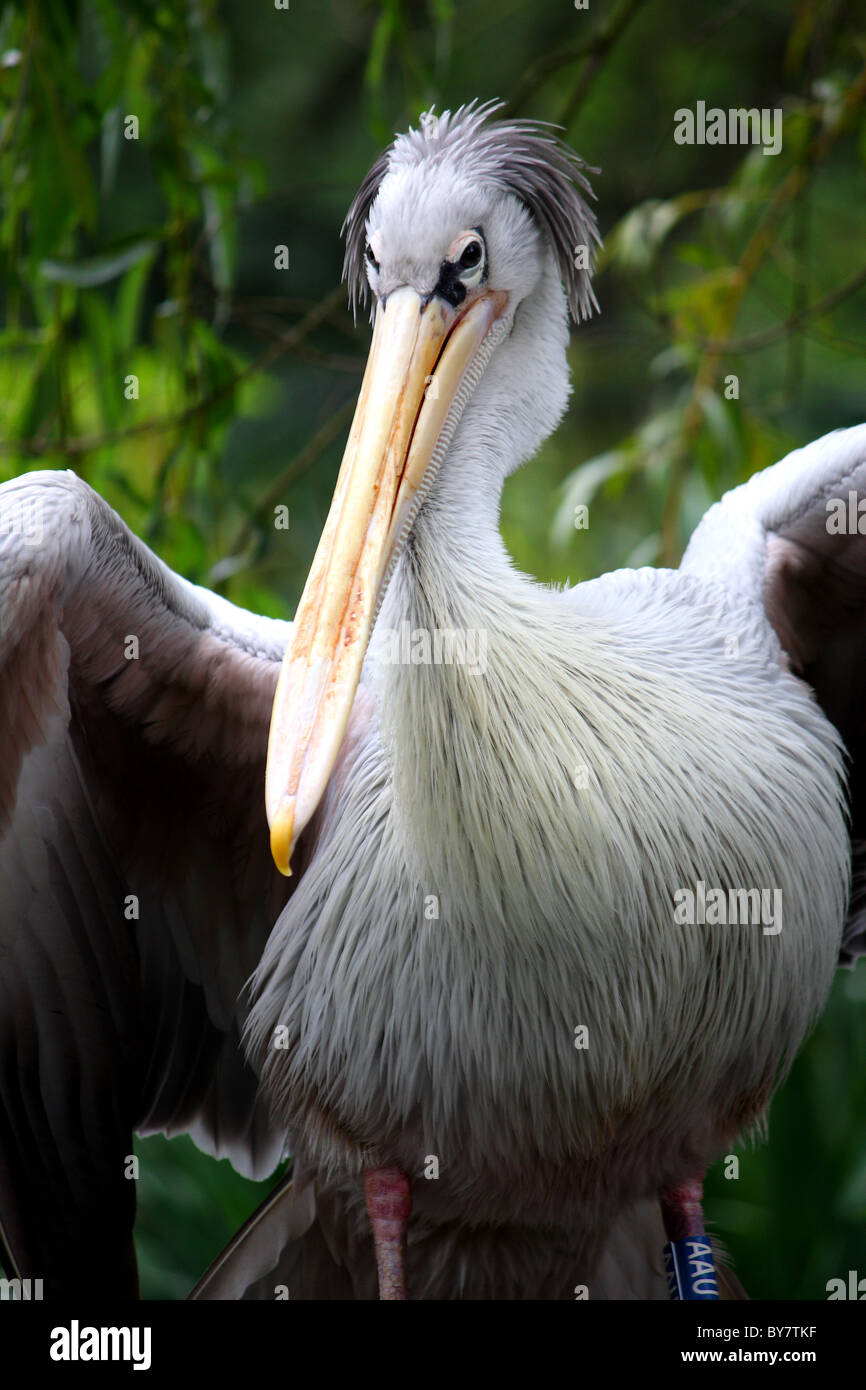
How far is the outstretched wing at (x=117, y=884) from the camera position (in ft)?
5.08

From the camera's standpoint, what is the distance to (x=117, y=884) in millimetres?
1711

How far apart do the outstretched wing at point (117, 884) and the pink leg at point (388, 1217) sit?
0.29 meters

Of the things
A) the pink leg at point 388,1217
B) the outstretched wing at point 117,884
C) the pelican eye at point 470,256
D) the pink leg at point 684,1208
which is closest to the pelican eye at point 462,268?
the pelican eye at point 470,256

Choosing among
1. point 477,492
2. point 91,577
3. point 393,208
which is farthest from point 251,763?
point 393,208

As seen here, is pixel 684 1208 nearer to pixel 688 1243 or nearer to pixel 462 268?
pixel 688 1243

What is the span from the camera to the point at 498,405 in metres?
1.52

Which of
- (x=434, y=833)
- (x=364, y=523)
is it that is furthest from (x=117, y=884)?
(x=364, y=523)

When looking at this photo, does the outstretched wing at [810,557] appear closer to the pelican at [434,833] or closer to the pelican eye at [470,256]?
the pelican at [434,833]

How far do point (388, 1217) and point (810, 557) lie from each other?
852 mm

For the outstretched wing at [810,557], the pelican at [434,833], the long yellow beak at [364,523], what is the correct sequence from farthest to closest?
1. the outstretched wing at [810,557]
2. the pelican at [434,833]
3. the long yellow beak at [364,523]

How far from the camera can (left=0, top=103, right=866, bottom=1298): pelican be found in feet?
4.67

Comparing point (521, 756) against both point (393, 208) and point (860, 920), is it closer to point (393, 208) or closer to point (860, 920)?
point (393, 208)

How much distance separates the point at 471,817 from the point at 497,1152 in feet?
1.23

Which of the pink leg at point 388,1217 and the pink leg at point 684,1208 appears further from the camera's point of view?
the pink leg at point 684,1208
